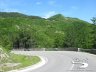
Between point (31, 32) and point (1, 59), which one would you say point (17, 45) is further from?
point (1, 59)

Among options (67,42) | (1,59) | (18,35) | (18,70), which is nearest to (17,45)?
(18,35)

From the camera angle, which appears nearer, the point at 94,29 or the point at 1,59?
the point at 1,59

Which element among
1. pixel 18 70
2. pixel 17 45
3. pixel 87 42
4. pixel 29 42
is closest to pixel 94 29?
pixel 87 42

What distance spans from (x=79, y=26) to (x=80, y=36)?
1627cm

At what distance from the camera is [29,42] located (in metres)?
139

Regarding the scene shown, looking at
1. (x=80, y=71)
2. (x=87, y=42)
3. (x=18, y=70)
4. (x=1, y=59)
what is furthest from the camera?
(x=87, y=42)

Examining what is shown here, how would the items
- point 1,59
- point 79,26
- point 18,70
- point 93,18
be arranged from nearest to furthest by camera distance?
1. point 18,70
2. point 1,59
3. point 93,18
4. point 79,26

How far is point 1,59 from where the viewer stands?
40312 millimetres

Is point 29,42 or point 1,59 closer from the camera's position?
point 1,59

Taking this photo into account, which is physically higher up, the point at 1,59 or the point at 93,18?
the point at 93,18

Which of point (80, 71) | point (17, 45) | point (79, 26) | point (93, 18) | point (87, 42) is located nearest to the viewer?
point (80, 71)

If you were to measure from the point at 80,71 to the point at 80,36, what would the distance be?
121513mm

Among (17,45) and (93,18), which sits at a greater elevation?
(93,18)

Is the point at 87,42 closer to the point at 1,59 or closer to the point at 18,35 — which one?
the point at 18,35
